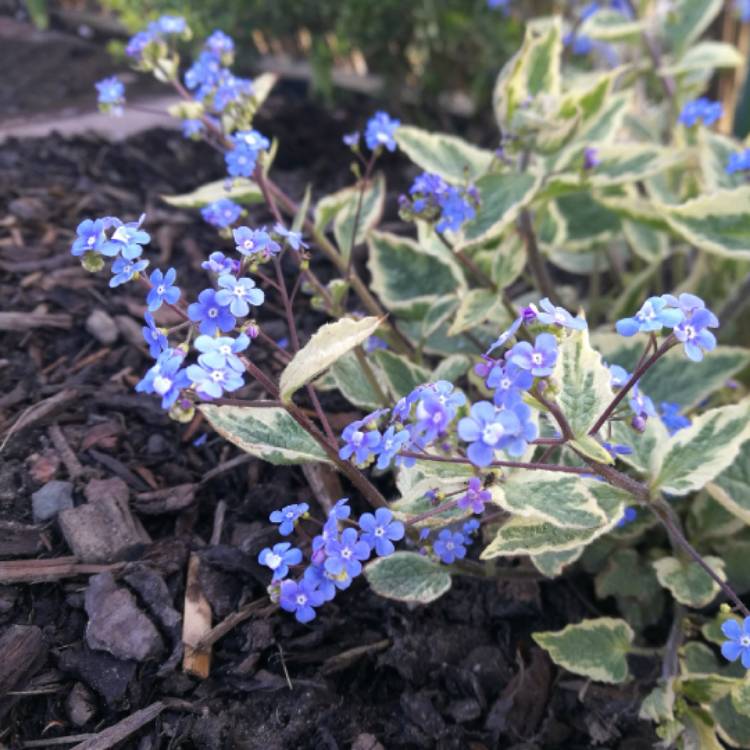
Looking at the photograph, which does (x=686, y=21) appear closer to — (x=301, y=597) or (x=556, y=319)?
(x=556, y=319)

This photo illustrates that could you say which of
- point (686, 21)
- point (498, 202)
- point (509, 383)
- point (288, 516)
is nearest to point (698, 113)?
point (686, 21)

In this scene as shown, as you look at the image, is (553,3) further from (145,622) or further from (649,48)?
(145,622)

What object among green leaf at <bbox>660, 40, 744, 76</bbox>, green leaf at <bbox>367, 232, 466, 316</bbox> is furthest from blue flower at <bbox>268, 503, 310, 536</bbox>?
green leaf at <bbox>660, 40, 744, 76</bbox>

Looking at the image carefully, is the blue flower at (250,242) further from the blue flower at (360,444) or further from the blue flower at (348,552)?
the blue flower at (348,552)

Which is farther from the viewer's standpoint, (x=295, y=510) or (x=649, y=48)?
(x=649, y=48)

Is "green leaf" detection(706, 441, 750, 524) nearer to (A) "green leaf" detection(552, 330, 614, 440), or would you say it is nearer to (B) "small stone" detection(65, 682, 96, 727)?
(A) "green leaf" detection(552, 330, 614, 440)

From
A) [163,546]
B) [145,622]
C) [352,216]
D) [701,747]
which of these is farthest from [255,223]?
[701,747]
